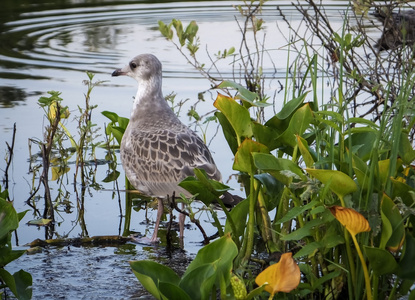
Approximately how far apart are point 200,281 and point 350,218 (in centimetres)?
65

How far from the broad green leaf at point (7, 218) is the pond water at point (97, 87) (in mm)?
763

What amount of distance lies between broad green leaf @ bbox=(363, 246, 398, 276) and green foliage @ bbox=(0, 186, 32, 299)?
1.54m

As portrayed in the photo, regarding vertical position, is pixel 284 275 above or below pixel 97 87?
below

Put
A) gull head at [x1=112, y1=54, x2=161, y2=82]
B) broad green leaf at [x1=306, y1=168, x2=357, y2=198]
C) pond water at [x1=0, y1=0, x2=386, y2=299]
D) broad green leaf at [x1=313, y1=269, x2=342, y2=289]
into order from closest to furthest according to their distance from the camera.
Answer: broad green leaf at [x1=306, y1=168, x2=357, y2=198], broad green leaf at [x1=313, y1=269, x2=342, y2=289], pond water at [x1=0, y1=0, x2=386, y2=299], gull head at [x1=112, y1=54, x2=161, y2=82]

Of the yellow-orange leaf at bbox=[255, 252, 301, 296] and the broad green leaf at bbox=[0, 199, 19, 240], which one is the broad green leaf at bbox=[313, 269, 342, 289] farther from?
the broad green leaf at bbox=[0, 199, 19, 240]

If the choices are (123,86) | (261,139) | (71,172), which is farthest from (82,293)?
(123,86)

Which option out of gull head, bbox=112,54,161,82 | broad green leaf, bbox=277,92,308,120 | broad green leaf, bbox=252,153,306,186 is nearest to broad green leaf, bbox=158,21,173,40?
gull head, bbox=112,54,161,82

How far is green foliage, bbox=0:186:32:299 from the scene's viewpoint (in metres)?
3.63

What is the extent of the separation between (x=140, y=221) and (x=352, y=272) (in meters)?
2.36

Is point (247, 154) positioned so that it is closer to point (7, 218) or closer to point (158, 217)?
point (7, 218)

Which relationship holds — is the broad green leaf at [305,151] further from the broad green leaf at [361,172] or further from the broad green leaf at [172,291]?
the broad green leaf at [172,291]

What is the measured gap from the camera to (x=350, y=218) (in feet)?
10.5

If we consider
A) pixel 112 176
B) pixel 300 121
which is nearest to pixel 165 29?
pixel 112 176

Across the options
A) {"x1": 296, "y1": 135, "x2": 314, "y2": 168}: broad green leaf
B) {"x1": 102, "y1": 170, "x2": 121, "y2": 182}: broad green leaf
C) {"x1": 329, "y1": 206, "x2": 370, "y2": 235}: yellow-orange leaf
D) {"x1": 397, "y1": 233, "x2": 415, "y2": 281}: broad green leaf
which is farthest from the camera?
{"x1": 102, "y1": 170, "x2": 121, "y2": 182}: broad green leaf
